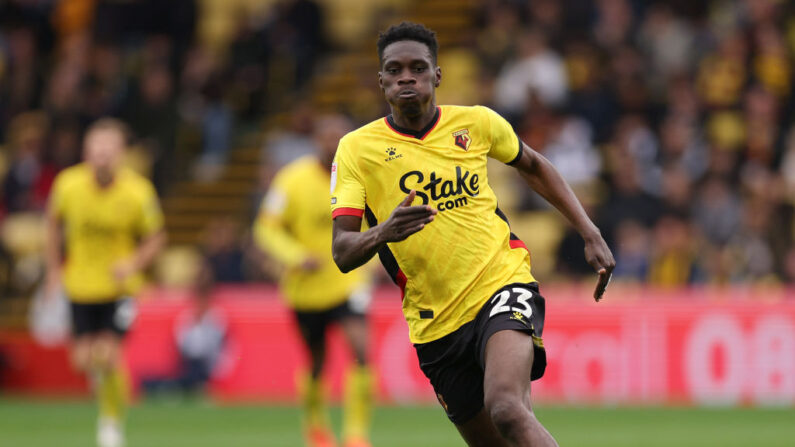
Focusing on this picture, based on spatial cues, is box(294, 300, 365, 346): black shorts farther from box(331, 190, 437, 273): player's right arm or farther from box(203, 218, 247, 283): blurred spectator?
box(203, 218, 247, 283): blurred spectator

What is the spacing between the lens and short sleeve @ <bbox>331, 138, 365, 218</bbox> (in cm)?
690

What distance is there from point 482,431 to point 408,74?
1.84 m

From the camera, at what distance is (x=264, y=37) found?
22.6 meters

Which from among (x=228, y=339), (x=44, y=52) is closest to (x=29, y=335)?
(x=228, y=339)

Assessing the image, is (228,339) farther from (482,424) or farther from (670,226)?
(482,424)

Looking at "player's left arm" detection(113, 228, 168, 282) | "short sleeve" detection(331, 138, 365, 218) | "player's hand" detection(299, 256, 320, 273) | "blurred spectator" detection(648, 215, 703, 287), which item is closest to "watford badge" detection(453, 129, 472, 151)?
"short sleeve" detection(331, 138, 365, 218)

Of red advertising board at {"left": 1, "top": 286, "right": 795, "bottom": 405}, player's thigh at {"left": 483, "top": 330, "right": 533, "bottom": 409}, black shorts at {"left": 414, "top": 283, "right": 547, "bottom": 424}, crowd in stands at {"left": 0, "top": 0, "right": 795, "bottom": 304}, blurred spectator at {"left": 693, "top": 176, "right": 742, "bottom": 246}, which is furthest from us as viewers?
crowd in stands at {"left": 0, "top": 0, "right": 795, "bottom": 304}

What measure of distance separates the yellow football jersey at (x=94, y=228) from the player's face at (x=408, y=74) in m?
6.59

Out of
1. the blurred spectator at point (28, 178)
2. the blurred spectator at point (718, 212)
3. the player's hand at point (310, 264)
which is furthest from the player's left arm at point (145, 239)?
the blurred spectator at point (28, 178)

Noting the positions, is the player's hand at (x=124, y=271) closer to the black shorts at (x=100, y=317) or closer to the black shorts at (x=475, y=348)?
the black shorts at (x=100, y=317)

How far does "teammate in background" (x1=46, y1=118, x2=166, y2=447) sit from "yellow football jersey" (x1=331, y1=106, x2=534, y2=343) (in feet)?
20.2

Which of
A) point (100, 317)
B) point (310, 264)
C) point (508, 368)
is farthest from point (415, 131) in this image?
point (100, 317)

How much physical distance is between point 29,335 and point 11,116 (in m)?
5.33

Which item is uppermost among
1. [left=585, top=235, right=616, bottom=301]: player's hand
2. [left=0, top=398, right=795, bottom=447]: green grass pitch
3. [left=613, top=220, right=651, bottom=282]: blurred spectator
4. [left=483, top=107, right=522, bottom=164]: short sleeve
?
[left=483, top=107, right=522, bottom=164]: short sleeve
